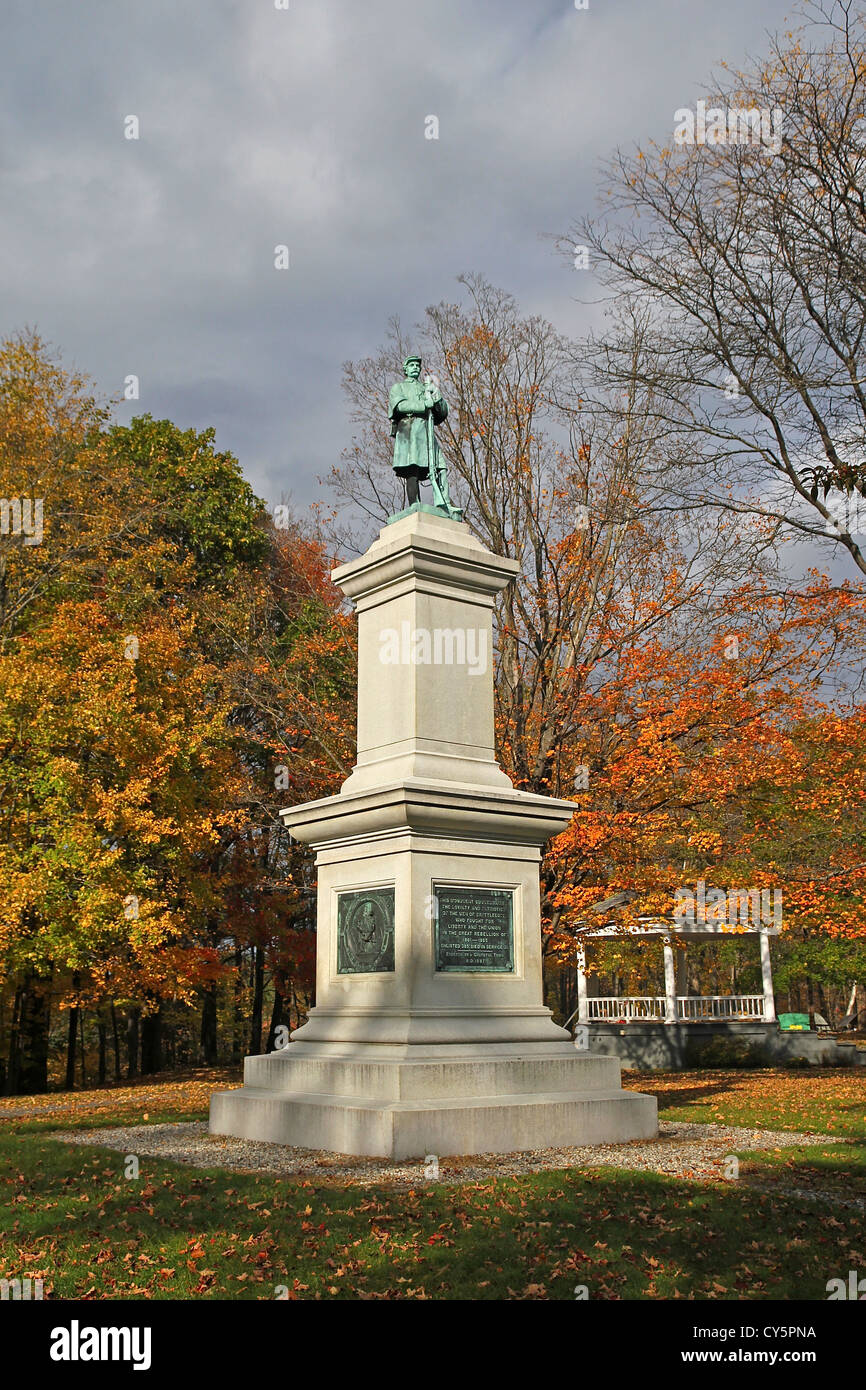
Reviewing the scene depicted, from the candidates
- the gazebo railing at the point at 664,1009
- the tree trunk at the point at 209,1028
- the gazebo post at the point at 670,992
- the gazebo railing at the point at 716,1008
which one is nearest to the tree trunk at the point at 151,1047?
the tree trunk at the point at 209,1028

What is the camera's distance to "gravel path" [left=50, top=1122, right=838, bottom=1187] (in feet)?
28.9

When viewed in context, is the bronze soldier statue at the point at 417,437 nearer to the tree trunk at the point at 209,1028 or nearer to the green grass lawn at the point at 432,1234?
the green grass lawn at the point at 432,1234

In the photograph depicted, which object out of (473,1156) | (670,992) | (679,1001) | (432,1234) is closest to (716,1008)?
(679,1001)

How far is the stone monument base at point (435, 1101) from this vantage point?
31.1ft

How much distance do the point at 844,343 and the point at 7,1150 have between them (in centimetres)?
1343

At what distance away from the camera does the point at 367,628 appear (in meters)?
12.7

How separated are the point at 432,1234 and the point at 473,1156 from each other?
304 centimetres

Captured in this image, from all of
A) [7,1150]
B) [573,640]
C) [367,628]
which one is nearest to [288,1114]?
[7,1150]

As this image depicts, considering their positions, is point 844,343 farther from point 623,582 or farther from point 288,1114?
point 288,1114

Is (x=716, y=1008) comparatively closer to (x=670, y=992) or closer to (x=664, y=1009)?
(x=664, y=1009)

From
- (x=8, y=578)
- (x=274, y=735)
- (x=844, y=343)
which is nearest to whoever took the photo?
(x=844, y=343)

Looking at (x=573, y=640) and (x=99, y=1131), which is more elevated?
(x=573, y=640)

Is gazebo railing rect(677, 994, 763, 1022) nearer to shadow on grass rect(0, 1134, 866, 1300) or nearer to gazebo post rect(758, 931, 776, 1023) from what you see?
gazebo post rect(758, 931, 776, 1023)

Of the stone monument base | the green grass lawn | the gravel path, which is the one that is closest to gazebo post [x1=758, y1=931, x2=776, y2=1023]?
the gravel path
